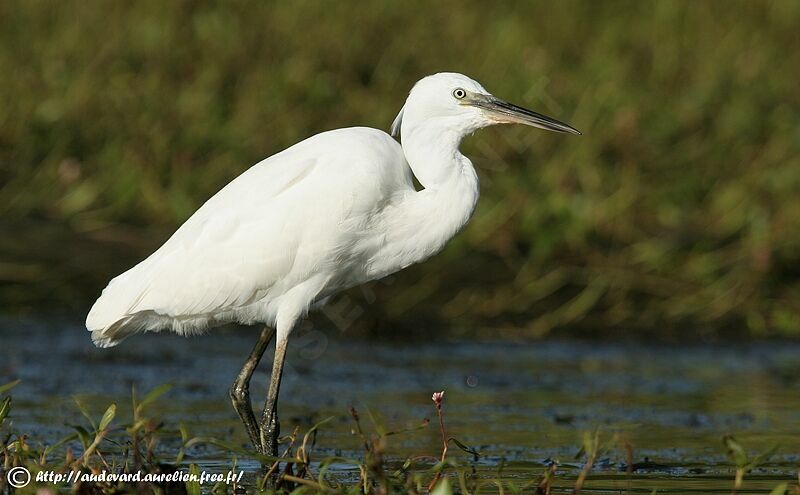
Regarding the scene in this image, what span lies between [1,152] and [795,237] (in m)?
4.87

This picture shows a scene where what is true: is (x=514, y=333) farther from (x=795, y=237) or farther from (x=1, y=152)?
(x=1, y=152)

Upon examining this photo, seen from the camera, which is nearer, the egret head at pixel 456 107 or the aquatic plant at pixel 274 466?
the aquatic plant at pixel 274 466

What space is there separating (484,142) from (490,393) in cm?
292

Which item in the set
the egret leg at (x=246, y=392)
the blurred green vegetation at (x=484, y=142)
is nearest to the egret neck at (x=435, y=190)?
the egret leg at (x=246, y=392)

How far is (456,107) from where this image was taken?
222 inches

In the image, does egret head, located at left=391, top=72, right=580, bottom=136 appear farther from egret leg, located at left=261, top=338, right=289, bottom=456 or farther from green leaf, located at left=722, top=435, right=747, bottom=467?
green leaf, located at left=722, top=435, right=747, bottom=467

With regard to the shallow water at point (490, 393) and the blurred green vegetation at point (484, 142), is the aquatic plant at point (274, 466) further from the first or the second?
the blurred green vegetation at point (484, 142)

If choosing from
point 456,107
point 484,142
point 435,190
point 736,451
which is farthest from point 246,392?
point 484,142

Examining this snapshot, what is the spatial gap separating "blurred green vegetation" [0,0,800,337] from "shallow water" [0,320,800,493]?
0.39 m

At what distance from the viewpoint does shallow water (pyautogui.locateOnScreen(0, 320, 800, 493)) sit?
5.96m

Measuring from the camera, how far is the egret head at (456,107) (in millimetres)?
5641

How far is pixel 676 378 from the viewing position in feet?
25.8

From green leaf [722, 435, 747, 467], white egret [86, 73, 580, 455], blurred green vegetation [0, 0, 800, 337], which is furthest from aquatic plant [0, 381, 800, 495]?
blurred green vegetation [0, 0, 800, 337]

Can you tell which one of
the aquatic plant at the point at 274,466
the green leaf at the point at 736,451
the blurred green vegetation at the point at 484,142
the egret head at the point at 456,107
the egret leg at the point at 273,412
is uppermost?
the blurred green vegetation at the point at 484,142
